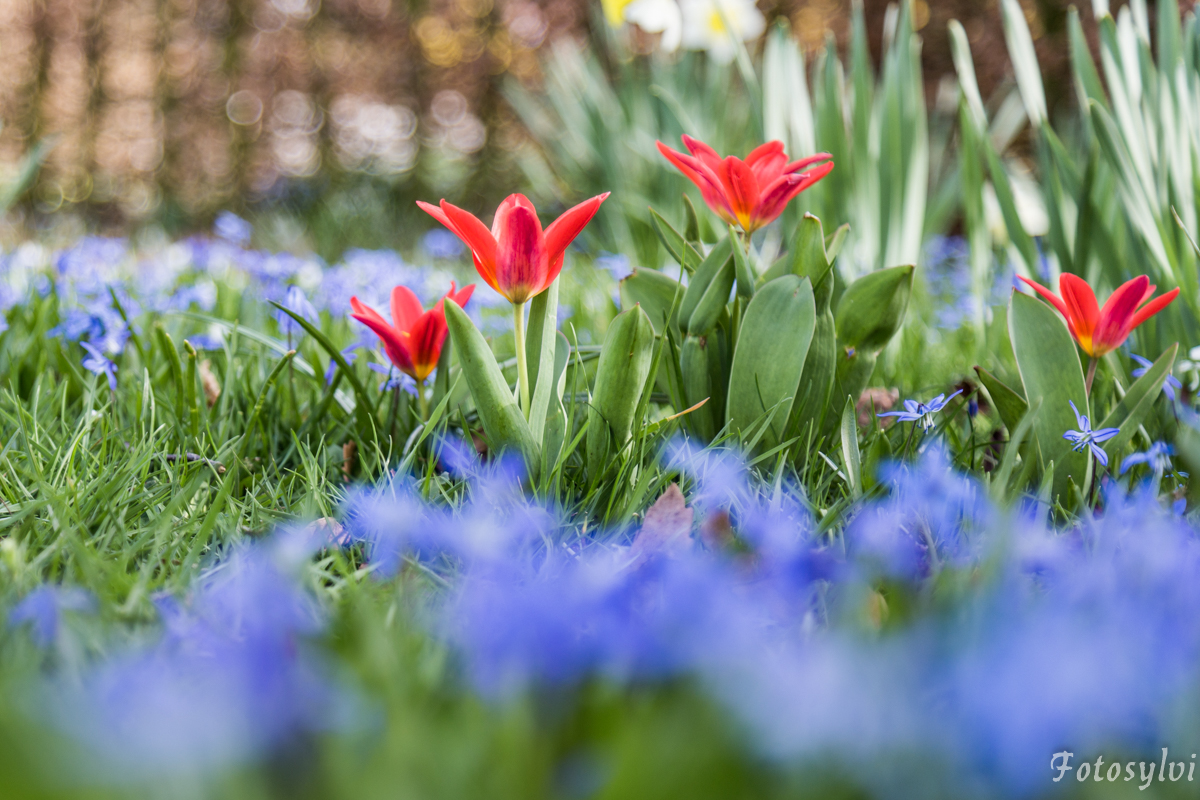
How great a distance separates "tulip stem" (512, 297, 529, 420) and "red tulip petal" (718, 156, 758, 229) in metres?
0.34

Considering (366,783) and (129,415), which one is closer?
(366,783)

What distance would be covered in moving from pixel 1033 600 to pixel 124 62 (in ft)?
29.9

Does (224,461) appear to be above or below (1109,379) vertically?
above

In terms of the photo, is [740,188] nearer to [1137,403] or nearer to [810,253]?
[810,253]

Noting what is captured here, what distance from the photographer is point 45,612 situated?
1.82ft

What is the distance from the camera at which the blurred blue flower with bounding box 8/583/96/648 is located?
1.82ft

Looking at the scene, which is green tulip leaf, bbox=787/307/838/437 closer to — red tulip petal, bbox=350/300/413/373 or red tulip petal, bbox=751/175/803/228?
red tulip petal, bbox=751/175/803/228

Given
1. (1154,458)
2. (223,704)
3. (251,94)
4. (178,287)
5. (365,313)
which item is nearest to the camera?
(223,704)

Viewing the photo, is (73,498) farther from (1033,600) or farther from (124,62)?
(124,62)

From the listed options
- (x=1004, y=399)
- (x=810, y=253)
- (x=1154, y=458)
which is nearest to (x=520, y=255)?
(x=810, y=253)

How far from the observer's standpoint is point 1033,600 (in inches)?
25.7

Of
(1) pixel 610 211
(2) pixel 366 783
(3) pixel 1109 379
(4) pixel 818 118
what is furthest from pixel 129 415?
(1) pixel 610 211

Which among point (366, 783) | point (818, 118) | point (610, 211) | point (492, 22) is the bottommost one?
point (610, 211)

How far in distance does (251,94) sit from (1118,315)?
8126 mm
